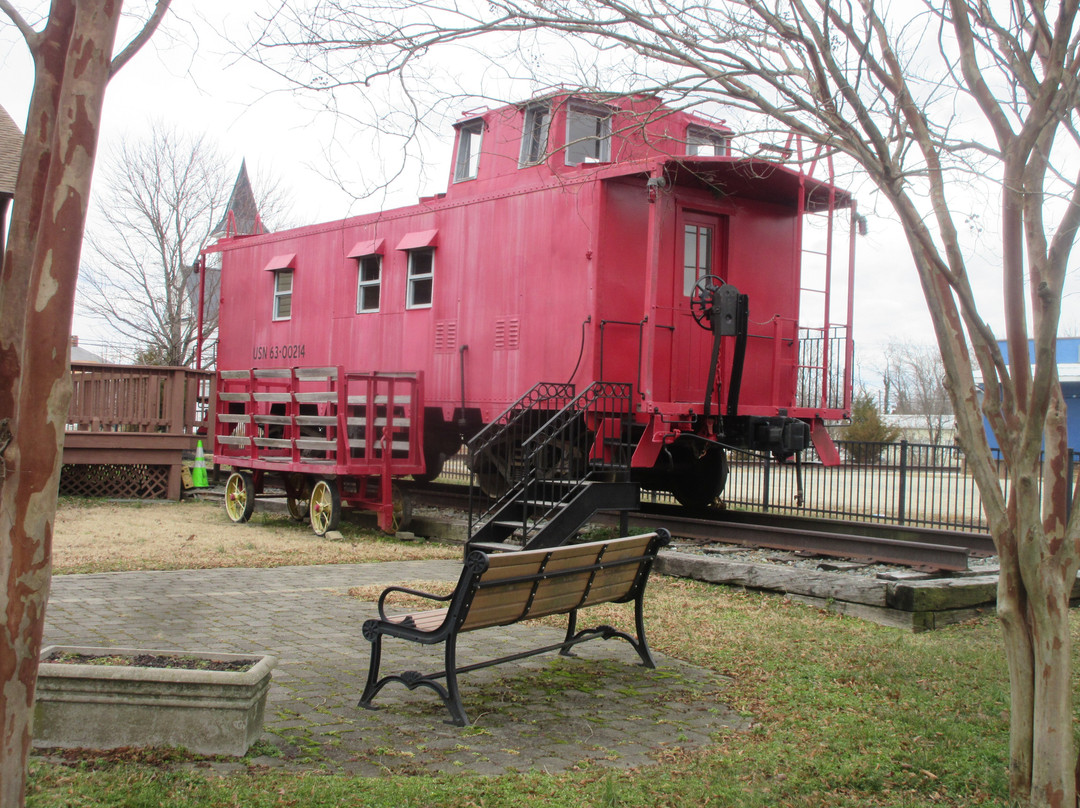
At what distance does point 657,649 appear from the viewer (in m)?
6.76

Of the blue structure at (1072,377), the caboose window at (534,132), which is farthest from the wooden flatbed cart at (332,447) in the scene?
the blue structure at (1072,377)

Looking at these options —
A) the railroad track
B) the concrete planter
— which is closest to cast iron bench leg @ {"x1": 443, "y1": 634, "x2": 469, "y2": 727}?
the concrete planter

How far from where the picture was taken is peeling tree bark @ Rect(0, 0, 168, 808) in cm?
297

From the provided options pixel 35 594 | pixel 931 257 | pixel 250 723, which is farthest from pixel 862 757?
pixel 35 594

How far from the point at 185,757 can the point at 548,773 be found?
1511mm

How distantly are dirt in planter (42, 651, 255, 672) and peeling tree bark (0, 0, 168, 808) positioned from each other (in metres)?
1.60

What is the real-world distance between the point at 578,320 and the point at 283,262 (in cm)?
660

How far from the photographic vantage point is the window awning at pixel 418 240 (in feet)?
43.9

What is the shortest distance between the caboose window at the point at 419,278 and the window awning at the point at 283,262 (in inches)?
118

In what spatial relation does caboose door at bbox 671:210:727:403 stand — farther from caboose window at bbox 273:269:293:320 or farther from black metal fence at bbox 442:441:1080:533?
caboose window at bbox 273:269:293:320

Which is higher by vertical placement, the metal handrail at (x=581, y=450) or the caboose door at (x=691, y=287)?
the caboose door at (x=691, y=287)

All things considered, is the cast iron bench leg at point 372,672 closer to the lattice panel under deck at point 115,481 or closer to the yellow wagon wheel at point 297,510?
the yellow wagon wheel at point 297,510

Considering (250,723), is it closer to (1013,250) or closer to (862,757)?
(862,757)

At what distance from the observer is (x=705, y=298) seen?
11.4 m
